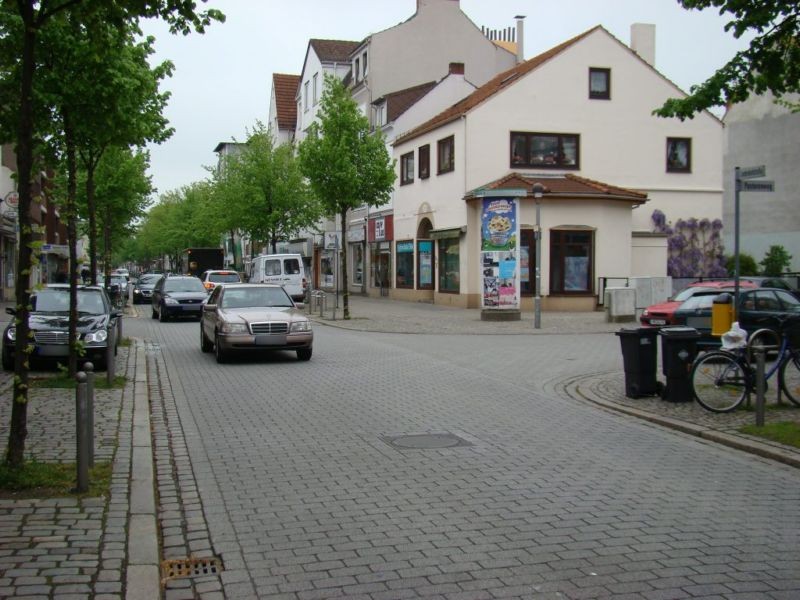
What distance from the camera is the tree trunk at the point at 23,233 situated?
6020 mm

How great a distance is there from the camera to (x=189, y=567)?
4.87 m

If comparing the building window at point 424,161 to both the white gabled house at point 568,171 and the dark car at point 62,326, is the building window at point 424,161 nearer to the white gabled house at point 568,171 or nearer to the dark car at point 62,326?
the white gabled house at point 568,171

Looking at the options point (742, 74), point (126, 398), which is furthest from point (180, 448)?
point (742, 74)

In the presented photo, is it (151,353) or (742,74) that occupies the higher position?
(742,74)

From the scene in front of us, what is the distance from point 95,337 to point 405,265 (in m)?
25.6

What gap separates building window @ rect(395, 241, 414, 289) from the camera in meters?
37.5

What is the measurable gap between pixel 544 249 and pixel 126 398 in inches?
852

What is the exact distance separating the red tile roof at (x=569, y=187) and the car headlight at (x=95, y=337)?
59.4ft

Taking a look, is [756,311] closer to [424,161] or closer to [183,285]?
[183,285]

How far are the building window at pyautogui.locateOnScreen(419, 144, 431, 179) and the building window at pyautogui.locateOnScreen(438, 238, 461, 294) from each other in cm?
336

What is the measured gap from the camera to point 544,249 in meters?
30.3

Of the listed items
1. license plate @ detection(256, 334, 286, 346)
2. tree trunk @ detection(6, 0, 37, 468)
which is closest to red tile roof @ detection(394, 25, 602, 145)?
license plate @ detection(256, 334, 286, 346)

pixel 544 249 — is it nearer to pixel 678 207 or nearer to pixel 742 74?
pixel 678 207

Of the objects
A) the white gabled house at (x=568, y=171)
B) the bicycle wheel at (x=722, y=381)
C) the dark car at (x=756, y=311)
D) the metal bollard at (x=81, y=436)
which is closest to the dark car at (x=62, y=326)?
the metal bollard at (x=81, y=436)
